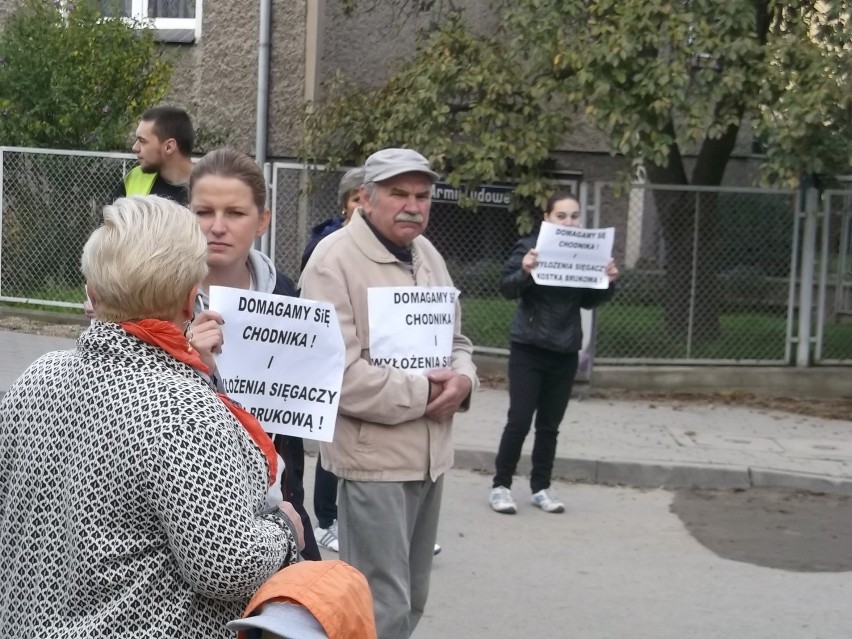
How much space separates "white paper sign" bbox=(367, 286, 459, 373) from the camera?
12.6ft

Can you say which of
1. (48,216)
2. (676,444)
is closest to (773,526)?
(676,444)

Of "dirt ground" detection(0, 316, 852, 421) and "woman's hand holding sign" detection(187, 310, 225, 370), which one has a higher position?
"woman's hand holding sign" detection(187, 310, 225, 370)

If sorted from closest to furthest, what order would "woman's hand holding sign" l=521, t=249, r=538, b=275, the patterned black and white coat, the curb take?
1. the patterned black and white coat
2. "woman's hand holding sign" l=521, t=249, r=538, b=275
3. the curb

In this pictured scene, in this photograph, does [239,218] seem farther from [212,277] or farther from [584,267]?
[584,267]

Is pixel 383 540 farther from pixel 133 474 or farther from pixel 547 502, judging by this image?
pixel 547 502

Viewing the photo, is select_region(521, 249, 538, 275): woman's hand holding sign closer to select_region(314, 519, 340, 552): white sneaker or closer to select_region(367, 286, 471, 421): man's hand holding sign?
select_region(314, 519, 340, 552): white sneaker

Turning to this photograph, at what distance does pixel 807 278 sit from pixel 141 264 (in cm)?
944

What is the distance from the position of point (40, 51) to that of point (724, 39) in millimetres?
7250

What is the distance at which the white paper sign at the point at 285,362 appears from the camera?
3471 mm

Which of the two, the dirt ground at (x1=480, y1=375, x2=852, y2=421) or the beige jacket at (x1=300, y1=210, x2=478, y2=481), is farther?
the dirt ground at (x1=480, y1=375, x2=852, y2=421)

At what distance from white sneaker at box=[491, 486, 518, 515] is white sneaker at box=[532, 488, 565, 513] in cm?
16

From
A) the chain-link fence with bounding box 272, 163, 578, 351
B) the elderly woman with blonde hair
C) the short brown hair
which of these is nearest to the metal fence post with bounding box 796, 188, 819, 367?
the chain-link fence with bounding box 272, 163, 578, 351

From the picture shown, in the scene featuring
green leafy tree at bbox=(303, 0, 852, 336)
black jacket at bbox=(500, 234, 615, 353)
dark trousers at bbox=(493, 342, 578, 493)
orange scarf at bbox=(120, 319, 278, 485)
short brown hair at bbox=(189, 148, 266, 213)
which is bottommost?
dark trousers at bbox=(493, 342, 578, 493)

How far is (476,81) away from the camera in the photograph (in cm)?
1039
